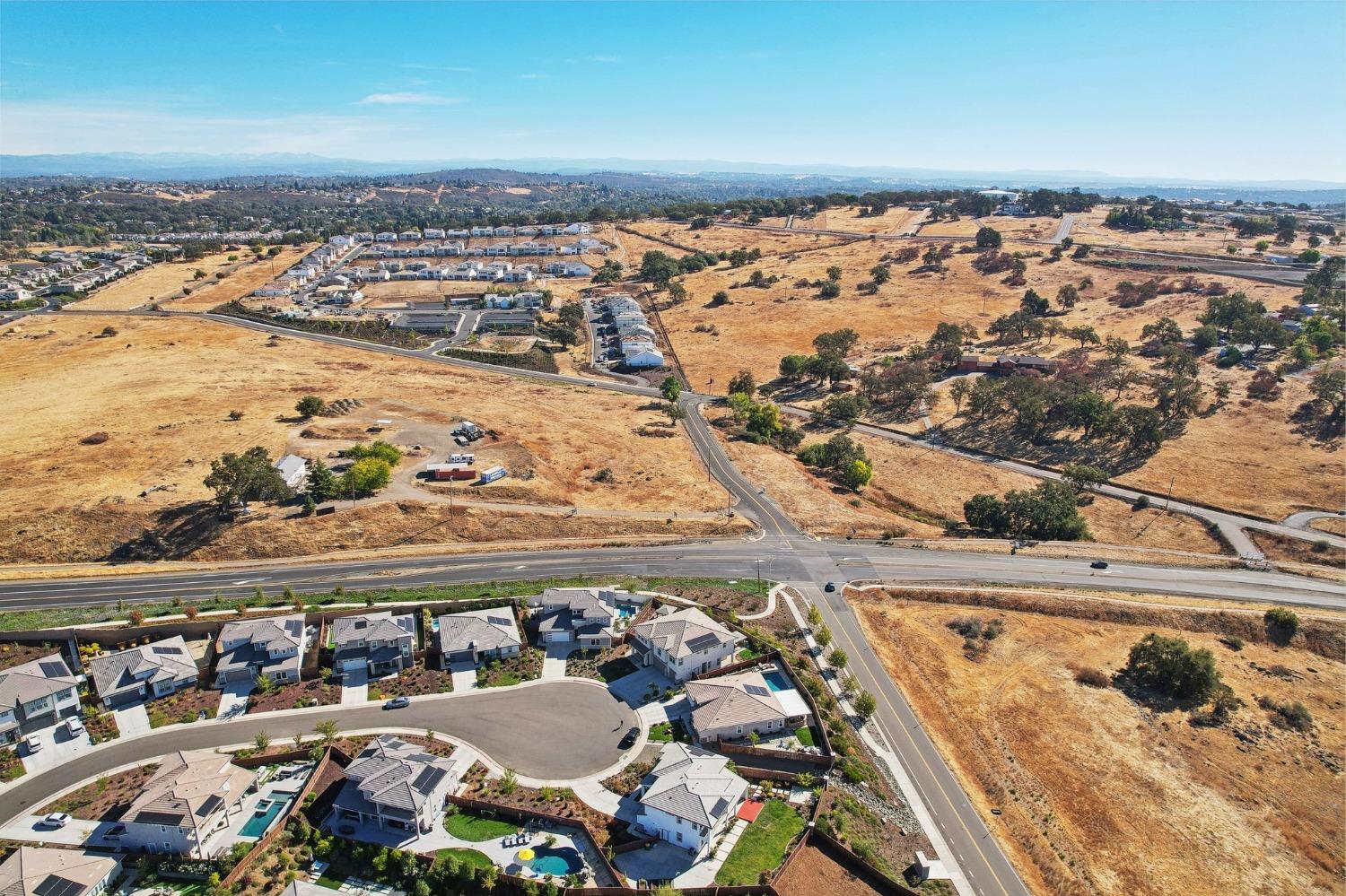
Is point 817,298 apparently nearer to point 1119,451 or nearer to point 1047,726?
point 1119,451

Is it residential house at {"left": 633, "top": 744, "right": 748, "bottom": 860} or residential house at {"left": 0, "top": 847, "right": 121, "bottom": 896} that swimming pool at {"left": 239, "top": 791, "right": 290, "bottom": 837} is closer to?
residential house at {"left": 0, "top": 847, "right": 121, "bottom": 896}

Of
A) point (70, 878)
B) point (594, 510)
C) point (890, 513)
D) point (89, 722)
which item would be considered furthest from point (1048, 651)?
point (89, 722)

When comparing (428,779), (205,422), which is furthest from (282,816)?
(205,422)

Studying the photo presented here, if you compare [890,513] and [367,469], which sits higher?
[367,469]

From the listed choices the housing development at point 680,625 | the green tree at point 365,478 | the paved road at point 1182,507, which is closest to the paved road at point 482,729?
the housing development at point 680,625

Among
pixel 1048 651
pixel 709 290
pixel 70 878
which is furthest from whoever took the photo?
pixel 709 290

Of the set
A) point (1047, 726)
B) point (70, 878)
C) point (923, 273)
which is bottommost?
point (1047, 726)
